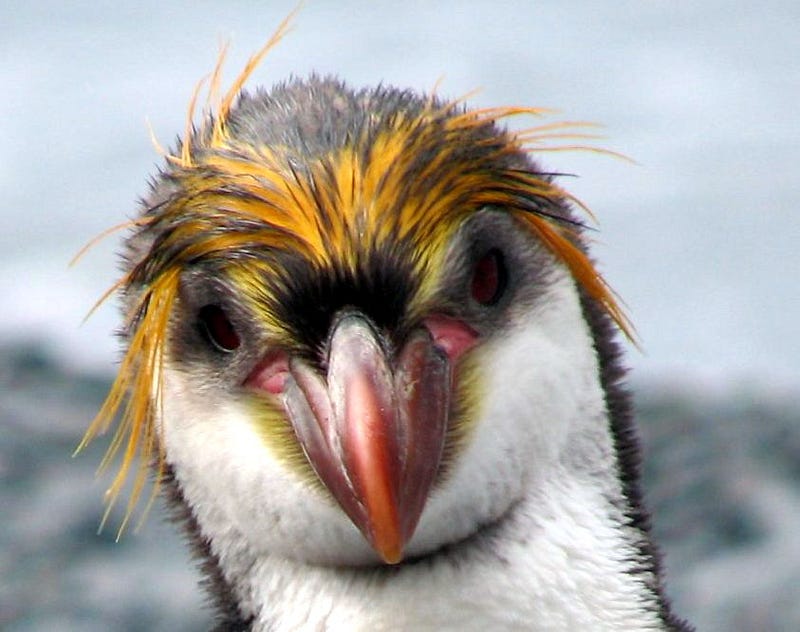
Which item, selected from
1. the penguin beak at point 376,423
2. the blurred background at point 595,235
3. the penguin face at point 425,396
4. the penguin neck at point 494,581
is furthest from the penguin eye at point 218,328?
the blurred background at point 595,235

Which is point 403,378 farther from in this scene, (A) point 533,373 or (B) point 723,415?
(B) point 723,415

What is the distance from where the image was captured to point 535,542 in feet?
7.92

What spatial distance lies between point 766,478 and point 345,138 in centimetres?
333

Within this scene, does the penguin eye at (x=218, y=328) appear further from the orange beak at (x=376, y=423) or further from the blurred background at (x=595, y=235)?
the blurred background at (x=595, y=235)

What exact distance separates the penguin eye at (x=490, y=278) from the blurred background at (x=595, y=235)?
113 inches

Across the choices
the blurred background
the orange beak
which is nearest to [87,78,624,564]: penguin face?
the orange beak

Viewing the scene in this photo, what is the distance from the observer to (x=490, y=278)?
2451 millimetres

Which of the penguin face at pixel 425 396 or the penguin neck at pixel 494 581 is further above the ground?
the penguin face at pixel 425 396

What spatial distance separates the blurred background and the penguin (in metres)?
2.79

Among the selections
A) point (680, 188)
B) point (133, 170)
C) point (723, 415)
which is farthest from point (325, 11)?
point (723, 415)

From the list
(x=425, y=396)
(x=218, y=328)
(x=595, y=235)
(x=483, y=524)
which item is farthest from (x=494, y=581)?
(x=595, y=235)

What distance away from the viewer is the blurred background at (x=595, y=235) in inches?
214

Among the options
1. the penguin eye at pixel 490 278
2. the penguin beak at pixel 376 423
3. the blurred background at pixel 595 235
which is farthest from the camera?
the blurred background at pixel 595 235

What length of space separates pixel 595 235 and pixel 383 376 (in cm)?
482
